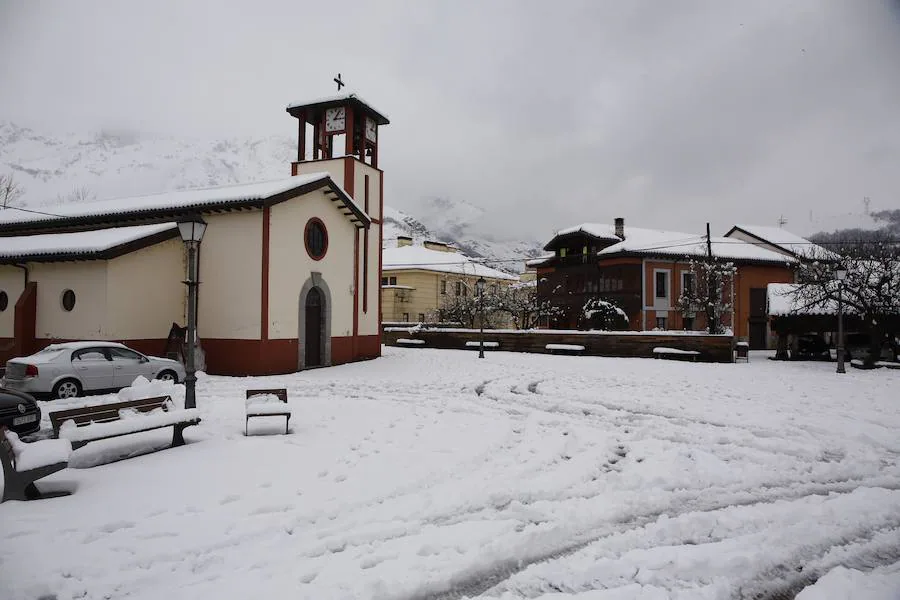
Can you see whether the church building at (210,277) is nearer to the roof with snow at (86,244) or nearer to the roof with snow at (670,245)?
the roof with snow at (86,244)

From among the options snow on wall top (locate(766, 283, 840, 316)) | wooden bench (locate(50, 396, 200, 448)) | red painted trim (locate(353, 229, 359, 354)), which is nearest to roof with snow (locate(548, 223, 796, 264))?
snow on wall top (locate(766, 283, 840, 316))

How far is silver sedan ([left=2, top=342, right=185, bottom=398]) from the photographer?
38.9 ft

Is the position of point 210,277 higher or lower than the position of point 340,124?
lower

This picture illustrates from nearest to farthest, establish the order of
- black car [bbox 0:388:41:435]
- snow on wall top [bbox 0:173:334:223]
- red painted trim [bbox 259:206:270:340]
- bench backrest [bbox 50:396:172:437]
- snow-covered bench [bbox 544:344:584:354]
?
bench backrest [bbox 50:396:172:437]
black car [bbox 0:388:41:435]
red painted trim [bbox 259:206:270:340]
snow on wall top [bbox 0:173:334:223]
snow-covered bench [bbox 544:344:584:354]

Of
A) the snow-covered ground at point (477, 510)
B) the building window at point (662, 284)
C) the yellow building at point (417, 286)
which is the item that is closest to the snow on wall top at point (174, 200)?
the snow-covered ground at point (477, 510)

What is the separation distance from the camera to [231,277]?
58.2ft

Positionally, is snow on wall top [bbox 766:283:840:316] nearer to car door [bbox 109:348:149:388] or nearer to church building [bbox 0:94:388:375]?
church building [bbox 0:94:388:375]

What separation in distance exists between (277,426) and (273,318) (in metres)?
9.04

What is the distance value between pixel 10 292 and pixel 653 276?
33277 millimetres

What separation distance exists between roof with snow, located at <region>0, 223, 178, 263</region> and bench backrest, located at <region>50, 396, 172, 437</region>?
952cm

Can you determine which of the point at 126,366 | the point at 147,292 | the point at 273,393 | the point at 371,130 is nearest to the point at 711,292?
the point at 371,130

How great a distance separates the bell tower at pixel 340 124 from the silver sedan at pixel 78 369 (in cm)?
1218

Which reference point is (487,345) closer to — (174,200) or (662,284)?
(662,284)

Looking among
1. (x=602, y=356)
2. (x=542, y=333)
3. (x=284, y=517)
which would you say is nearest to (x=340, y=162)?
(x=542, y=333)
